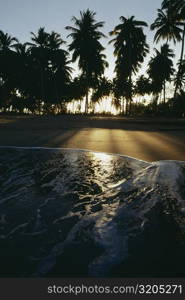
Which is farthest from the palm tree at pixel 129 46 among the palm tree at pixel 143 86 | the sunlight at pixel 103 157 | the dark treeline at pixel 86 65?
the sunlight at pixel 103 157

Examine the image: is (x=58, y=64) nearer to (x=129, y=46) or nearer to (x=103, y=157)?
(x=129, y=46)

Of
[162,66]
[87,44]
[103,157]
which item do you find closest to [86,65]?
[87,44]

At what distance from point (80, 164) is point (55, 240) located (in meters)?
2.34

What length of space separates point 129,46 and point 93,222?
33.0 metres

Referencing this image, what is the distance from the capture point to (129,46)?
3166 cm

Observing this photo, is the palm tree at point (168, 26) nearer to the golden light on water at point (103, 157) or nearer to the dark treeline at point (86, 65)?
the dark treeline at point (86, 65)

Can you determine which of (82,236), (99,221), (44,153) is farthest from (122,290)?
(44,153)

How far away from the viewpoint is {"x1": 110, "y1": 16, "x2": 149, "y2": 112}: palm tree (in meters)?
31.2

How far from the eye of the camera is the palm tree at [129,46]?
31.2 m

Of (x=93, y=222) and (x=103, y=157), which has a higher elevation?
(x=103, y=157)

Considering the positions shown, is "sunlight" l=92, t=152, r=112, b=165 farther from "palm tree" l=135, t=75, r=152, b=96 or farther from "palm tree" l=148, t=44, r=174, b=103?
"palm tree" l=135, t=75, r=152, b=96

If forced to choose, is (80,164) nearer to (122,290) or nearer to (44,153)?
(44,153)

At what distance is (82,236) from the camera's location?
199 centimetres

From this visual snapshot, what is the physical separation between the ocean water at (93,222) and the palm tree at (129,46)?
29.7 m
